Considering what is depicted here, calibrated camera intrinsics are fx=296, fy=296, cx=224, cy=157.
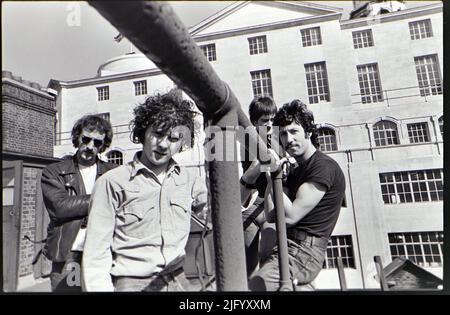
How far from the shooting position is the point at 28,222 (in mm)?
1580

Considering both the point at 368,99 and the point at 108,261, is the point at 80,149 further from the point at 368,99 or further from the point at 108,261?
the point at 368,99

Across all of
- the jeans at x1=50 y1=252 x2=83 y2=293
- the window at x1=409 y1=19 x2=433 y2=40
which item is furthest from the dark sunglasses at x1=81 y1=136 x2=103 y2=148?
the window at x1=409 y1=19 x2=433 y2=40

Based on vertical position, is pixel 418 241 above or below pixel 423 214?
below

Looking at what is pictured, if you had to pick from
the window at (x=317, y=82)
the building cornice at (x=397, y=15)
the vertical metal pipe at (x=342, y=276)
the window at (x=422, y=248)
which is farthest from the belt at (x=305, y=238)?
the building cornice at (x=397, y=15)

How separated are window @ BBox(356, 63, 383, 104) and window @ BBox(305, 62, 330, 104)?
175mm

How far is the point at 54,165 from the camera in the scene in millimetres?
1600

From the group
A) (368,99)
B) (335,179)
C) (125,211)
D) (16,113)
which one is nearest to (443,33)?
(368,99)

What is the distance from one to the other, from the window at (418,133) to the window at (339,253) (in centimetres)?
60

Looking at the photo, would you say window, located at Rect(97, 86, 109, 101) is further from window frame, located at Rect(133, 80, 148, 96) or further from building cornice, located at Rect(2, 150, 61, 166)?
building cornice, located at Rect(2, 150, 61, 166)

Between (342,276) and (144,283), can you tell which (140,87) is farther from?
(342,276)

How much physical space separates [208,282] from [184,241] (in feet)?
0.76

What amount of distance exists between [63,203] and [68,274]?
357mm

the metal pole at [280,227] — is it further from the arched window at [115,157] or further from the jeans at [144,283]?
the arched window at [115,157]

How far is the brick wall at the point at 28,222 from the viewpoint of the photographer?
5.13 feet
